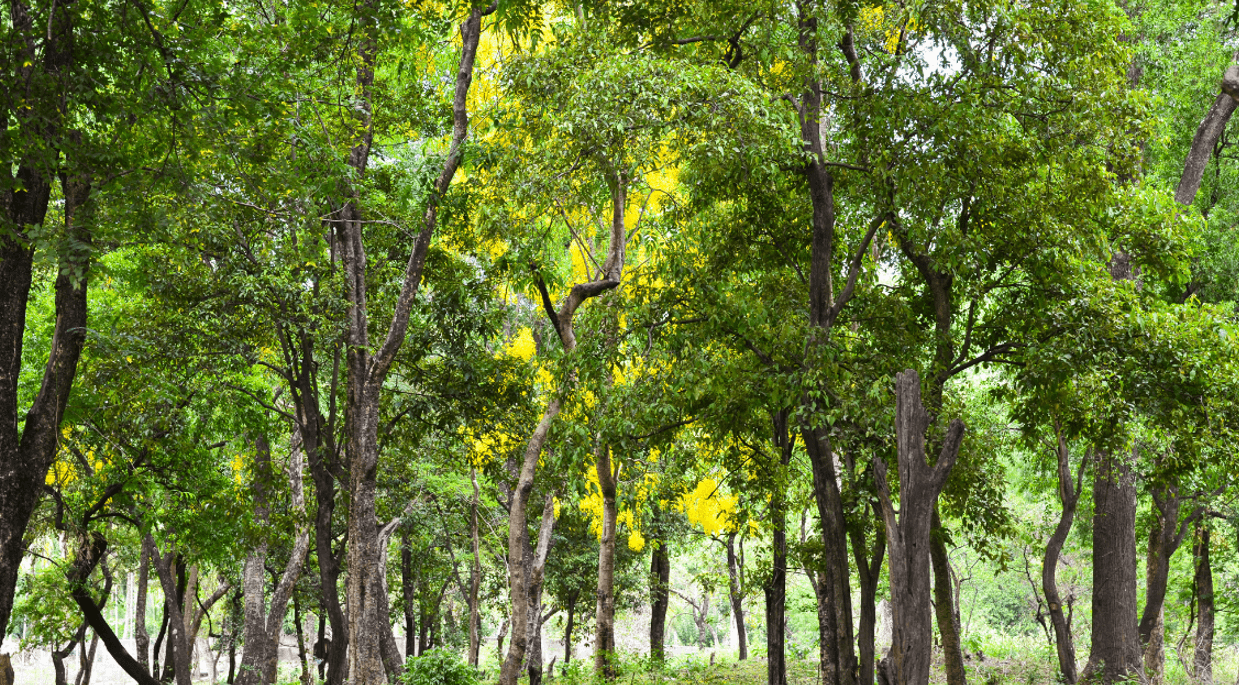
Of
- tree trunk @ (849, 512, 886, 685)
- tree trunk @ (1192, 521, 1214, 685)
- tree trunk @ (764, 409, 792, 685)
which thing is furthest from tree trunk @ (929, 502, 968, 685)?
tree trunk @ (1192, 521, 1214, 685)

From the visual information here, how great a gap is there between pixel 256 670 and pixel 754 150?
15445mm

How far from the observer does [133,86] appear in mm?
6633

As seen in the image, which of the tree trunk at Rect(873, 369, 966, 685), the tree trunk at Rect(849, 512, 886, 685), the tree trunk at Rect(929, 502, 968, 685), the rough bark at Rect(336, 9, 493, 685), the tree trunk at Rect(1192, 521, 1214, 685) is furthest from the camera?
the tree trunk at Rect(1192, 521, 1214, 685)

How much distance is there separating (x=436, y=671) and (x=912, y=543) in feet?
22.3

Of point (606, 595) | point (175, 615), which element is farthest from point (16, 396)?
point (175, 615)

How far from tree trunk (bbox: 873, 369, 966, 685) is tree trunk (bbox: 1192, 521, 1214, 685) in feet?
40.4

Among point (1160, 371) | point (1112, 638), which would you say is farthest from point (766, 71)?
point (1112, 638)

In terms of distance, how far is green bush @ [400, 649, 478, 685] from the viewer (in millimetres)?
10906

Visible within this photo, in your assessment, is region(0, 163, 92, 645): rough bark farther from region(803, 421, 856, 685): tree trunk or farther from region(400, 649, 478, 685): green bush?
region(803, 421, 856, 685): tree trunk

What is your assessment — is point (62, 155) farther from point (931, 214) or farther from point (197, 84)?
point (931, 214)

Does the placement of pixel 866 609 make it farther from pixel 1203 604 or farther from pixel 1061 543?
pixel 1203 604

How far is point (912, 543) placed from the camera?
6.92 metres

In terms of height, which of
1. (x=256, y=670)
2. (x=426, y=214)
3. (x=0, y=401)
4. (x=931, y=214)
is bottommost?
(x=256, y=670)

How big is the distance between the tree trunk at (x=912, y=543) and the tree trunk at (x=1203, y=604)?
40.4ft
